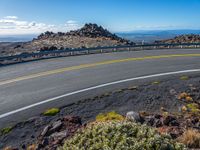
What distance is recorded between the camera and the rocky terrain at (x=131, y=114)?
6.84 meters

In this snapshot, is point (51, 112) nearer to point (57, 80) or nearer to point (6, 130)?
point (6, 130)

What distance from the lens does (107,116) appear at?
8656 mm

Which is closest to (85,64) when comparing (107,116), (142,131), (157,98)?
(157,98)

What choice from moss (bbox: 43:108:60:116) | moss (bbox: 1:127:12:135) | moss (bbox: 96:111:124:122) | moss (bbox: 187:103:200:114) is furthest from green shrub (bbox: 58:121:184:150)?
moss (bbox: 187:103:200:114)

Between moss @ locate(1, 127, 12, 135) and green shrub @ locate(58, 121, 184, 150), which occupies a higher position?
green shrub @ locate(58, 121, 184, 150)

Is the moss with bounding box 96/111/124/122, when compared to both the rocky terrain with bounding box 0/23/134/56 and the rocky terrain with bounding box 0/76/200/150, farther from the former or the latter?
the rocky terrain with bounding box 0/23/134/56

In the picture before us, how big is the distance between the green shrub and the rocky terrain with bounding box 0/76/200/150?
149 centimetres

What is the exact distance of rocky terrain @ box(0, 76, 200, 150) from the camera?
6838 mm

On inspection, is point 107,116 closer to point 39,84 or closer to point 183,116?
point 183,116

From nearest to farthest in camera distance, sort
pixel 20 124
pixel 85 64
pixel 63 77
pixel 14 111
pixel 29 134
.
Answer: pixel 29 134
pixel 20 124
pixel 14 111
pixel 63 77
pixel 85 64

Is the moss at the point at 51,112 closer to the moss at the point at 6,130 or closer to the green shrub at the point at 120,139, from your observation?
the moss at the point at 6,130

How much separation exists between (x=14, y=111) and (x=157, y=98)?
4756mm

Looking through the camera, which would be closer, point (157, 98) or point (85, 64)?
point (157, 98)

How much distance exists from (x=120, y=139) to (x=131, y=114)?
3426 millimetres
